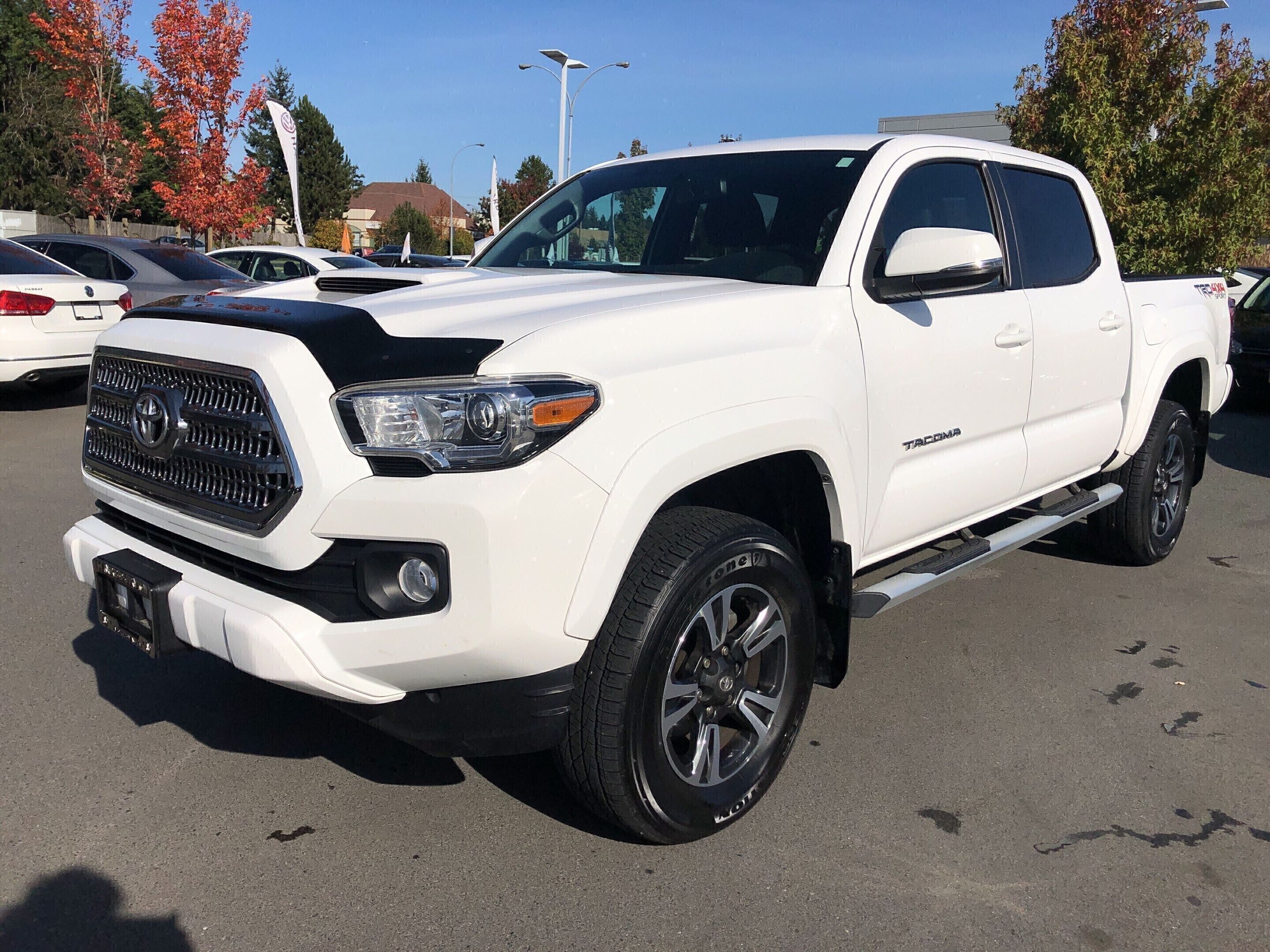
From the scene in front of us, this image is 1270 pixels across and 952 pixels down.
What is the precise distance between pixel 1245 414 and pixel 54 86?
45976mm

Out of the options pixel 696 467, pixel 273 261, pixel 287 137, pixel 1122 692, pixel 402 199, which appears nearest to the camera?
pixel 696 467

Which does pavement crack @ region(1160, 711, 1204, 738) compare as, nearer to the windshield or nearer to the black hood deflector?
the windshield

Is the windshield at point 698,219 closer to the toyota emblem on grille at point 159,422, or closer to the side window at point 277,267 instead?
the toyota emblem on grille at point 159,422

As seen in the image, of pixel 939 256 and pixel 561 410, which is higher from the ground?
pixel 939 256

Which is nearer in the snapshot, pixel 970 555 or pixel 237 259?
pixel 970 555

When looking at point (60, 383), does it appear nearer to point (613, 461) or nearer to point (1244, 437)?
point (613, 461)

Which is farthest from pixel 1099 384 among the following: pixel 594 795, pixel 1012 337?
pixel 594 795

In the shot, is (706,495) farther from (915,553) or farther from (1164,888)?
(915,553)

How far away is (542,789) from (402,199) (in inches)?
4474

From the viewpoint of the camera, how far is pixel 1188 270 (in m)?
15.1

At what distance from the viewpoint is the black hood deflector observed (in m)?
2.33

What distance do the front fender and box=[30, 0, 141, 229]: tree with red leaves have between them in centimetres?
2755

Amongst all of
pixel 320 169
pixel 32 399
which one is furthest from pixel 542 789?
pixel 320 169

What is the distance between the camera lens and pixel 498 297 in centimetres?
289
